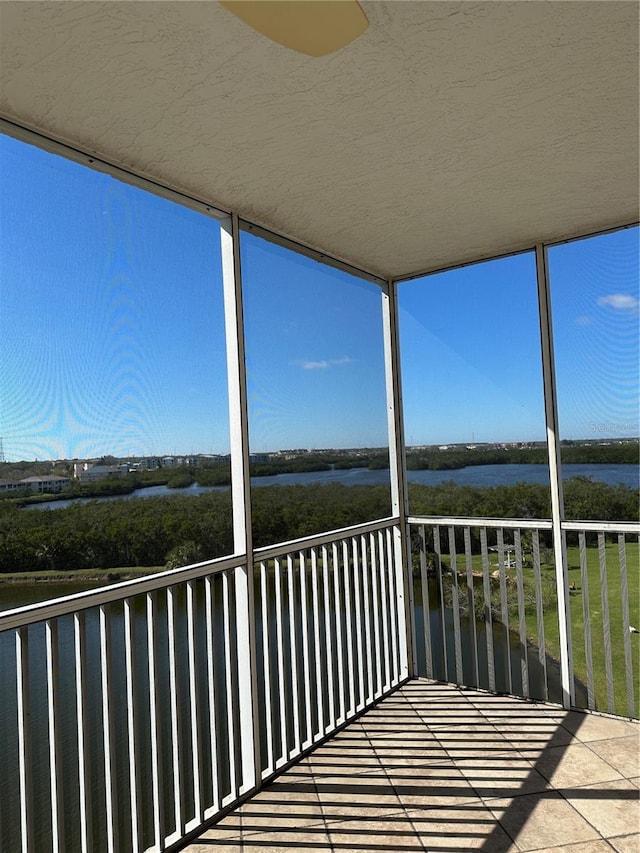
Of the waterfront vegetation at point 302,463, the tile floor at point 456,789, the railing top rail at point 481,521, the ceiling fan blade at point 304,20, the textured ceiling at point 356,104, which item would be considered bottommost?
the tile floor at point 456,789

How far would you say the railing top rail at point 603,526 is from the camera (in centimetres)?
304

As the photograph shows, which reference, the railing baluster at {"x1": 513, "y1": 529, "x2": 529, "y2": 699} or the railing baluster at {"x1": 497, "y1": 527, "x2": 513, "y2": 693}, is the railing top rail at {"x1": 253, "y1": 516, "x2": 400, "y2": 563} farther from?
the railing baluster at {"x1": 513, "y1": 529, "x2": 529, "y2": 699}

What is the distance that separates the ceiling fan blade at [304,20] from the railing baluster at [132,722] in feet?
6.28

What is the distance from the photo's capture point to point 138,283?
2.41m

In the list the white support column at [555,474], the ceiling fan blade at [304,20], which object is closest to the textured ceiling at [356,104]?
the ceiling fan blade at [304,20]

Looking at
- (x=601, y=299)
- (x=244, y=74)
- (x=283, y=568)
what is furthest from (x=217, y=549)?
(x=601, y=299)

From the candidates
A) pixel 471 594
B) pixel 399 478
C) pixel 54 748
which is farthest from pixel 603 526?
pixel 54 748

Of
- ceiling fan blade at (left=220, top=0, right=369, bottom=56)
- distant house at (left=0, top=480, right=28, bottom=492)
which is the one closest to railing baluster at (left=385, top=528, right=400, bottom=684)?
distant house at (left=0, top=480, right=28, bottom=492)

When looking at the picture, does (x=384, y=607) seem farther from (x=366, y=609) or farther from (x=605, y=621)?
(x=605, y=621)

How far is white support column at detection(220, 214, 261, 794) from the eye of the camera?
2551 millimetres

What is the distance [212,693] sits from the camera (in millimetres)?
2475

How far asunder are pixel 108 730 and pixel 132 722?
0.41 feet

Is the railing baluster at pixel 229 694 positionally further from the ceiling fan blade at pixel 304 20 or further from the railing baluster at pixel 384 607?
the ceiling fan blade at pixel 304 20

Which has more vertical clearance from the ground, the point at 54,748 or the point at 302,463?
the point at 302,463
